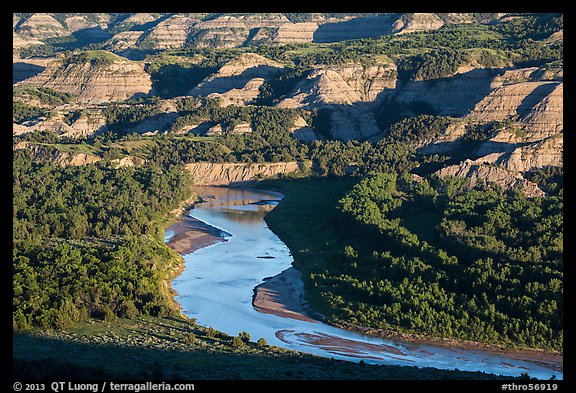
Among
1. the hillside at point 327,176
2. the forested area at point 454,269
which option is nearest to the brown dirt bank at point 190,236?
the hillside at point 327,176

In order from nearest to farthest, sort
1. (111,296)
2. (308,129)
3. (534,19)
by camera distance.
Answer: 1. (111,296)
2. (308,129)
3. (534,19)

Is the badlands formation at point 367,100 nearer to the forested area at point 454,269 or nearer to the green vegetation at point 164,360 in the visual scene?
the forested area at point 454,269

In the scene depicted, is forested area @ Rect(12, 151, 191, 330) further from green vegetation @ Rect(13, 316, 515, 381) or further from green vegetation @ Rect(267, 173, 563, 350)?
green vegetation @ Rect(267, 173, 563, 350)

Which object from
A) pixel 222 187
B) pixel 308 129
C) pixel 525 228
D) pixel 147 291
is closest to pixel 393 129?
pixel 308 129

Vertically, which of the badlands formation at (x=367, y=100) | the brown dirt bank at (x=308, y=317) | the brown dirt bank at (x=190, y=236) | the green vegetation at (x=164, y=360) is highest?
the badlands formation at (x=367, y=100)

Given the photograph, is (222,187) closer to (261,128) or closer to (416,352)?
(261,128)

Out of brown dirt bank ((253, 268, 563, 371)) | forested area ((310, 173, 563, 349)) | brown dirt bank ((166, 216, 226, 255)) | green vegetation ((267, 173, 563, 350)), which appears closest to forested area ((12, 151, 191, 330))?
brown dirt bank ((166, 216, 226, 255))
